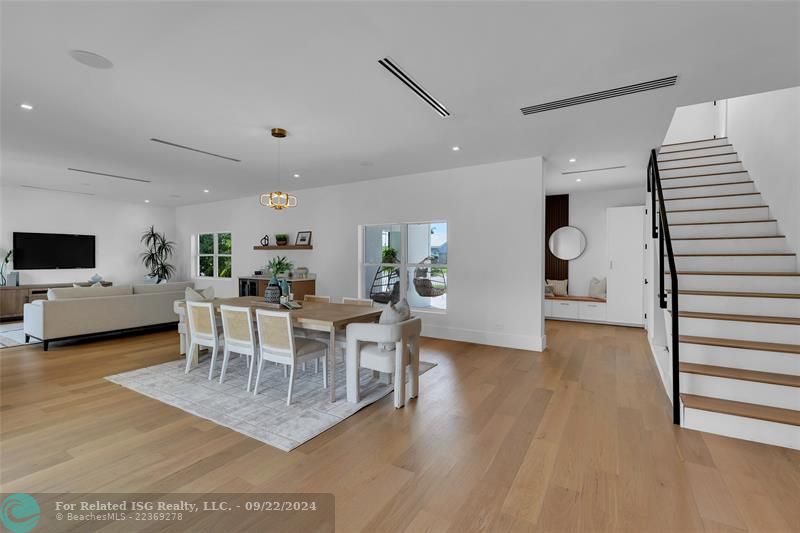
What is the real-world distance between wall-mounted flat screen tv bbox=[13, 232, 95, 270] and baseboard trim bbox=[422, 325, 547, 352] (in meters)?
8.11

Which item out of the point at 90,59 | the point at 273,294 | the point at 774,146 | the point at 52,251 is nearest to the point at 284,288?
the point at 273,294

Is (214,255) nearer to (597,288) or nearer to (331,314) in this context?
(331,314)

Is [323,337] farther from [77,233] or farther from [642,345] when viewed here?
[77,233]

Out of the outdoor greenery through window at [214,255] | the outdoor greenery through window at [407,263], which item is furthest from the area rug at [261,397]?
the outdoor greenery through window at [214,255]

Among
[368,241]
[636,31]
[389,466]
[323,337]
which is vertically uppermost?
[636,31]

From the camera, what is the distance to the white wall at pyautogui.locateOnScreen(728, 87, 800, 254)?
11.0ft

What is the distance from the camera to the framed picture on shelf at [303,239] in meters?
7.23

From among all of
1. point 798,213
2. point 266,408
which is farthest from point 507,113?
point 266,408

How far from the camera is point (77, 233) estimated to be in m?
8.09

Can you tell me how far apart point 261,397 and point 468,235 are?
3673mm

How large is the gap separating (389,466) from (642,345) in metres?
4.74

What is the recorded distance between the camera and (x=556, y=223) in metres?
7.70

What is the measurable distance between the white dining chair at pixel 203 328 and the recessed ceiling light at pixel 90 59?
2.12 metres

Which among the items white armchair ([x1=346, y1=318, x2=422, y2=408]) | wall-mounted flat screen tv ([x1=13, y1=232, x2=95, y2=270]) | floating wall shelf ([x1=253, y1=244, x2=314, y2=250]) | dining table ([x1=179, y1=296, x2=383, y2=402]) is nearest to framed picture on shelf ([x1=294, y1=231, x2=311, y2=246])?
floating wall shelf ([x1=253, y1=244, x2=314, y2=250])
